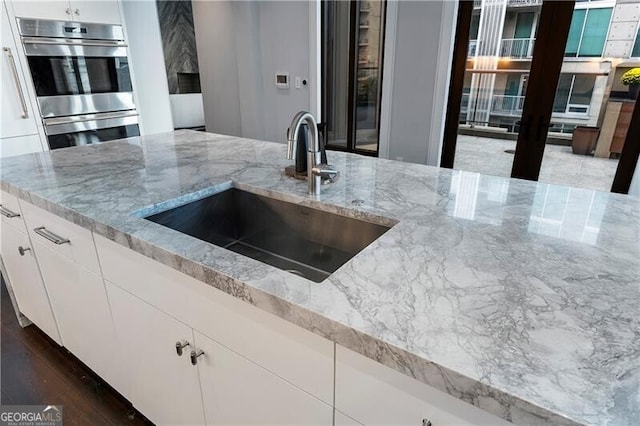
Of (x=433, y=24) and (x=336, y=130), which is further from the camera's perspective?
(x=336, y=130)

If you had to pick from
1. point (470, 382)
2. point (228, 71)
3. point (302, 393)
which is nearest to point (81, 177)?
point (302, 393)

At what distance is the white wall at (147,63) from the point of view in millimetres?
3303

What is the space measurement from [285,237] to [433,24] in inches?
102

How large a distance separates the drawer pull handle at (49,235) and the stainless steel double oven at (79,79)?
1.96m

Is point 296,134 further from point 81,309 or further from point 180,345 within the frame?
point 81,309

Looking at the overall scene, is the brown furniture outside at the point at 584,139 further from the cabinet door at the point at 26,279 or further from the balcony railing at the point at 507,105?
the cabinet door at the point at 26,279

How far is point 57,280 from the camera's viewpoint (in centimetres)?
155

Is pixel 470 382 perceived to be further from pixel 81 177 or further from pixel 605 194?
pixel 81 177

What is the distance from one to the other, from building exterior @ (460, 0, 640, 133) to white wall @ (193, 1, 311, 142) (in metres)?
1.68

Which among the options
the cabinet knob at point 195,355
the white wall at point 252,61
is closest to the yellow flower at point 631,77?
the white wall at point 252,61

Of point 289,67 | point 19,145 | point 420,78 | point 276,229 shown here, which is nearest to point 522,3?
point 420,78

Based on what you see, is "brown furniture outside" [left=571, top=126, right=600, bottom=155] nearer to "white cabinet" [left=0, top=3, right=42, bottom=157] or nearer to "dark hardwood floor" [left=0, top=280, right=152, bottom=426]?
"dark hardwood floor" [left=0, top=280, right=152, bottom=426]

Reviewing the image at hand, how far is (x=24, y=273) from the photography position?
1.78 meters

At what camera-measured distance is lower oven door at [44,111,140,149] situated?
117 inches
